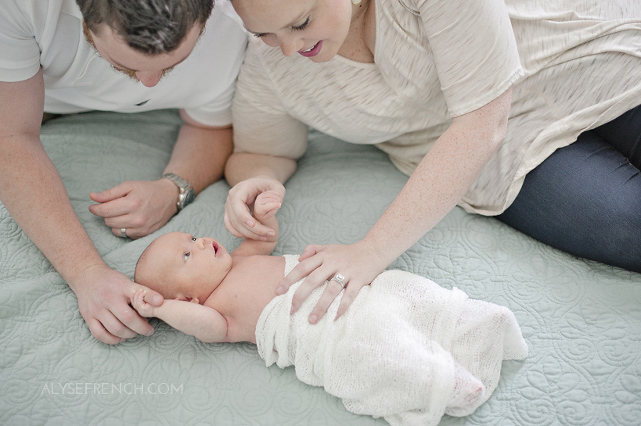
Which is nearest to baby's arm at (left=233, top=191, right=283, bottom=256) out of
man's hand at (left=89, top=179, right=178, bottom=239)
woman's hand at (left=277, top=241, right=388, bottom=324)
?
Result: woman's hand at (left=277, top=241, right=388, bottom=324)

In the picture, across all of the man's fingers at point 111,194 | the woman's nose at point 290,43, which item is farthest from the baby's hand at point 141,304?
the woman's nose at point 290,43

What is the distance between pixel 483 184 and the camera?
1356mm

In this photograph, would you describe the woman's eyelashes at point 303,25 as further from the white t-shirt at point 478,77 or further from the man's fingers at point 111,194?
the man's fingers at point 111,194

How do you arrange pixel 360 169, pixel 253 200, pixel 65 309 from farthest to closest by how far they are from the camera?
pixel 360 169 < pixel 253 200 < pixel 65 309

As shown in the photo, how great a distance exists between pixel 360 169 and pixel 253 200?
37 centimetres

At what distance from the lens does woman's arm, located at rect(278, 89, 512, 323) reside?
1.13 meters

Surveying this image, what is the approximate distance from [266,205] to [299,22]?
399 millimetres

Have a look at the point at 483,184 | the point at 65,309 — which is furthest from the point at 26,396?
the point at 483,184

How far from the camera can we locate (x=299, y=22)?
40.1 inches

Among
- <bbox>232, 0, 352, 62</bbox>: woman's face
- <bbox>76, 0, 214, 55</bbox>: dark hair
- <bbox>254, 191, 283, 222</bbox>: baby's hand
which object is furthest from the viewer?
<bbox>254, 191, 283, 222</bbox>: baby's hand

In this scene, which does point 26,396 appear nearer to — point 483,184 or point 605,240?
point 483,184

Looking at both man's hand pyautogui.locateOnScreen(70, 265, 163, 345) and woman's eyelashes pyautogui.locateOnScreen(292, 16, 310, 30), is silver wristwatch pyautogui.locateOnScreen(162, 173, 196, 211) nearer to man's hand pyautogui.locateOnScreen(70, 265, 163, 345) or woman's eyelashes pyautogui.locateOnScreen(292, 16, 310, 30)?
man's hand pyautogui.locateOnScreen(70, 265, 163, 345)

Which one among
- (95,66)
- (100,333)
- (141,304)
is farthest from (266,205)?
(95,66)

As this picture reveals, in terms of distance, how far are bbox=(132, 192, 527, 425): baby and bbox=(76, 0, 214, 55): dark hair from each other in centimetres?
43
